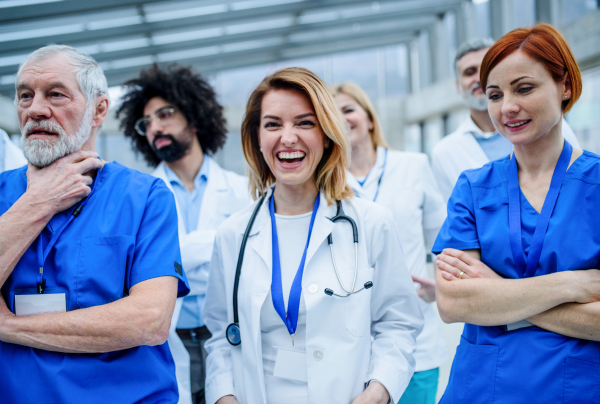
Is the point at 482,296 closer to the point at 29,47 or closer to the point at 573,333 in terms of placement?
the point at 573,333

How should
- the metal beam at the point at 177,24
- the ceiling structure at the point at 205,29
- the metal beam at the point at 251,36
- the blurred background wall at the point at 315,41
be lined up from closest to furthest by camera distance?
the blurred background wall at the point at 315,41, the ceiling structure at the point at 205,29, the metal beam at the point at 177,24, the metal beam at the point at 251,36

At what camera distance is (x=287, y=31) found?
887 centimetres

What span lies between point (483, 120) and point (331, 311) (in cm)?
167

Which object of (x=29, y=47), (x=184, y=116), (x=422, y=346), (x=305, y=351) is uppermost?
(x=29, y=47)

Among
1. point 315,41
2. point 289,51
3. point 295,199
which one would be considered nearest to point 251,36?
point 289,51

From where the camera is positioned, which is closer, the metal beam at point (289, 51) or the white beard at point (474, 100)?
the white beard at point (474, 100)

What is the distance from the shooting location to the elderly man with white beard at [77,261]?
1.26 meters

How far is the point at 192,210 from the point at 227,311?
37.7 inches

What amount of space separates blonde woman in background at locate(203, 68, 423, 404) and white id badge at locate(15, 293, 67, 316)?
53 cm

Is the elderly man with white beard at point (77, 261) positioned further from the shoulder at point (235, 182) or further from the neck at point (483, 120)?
the neck at point (483, 120)

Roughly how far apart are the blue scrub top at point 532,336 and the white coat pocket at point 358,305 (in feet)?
0.97

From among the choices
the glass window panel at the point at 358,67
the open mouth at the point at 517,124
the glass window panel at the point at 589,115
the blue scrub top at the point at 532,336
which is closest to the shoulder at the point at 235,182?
the blue scrub top at the point at 532,336

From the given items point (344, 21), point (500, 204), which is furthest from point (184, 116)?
point (344, 21)

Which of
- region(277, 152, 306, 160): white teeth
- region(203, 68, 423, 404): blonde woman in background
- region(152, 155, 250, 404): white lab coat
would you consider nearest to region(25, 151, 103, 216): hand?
region(203, 68, 423, 404): blonde woman in background
